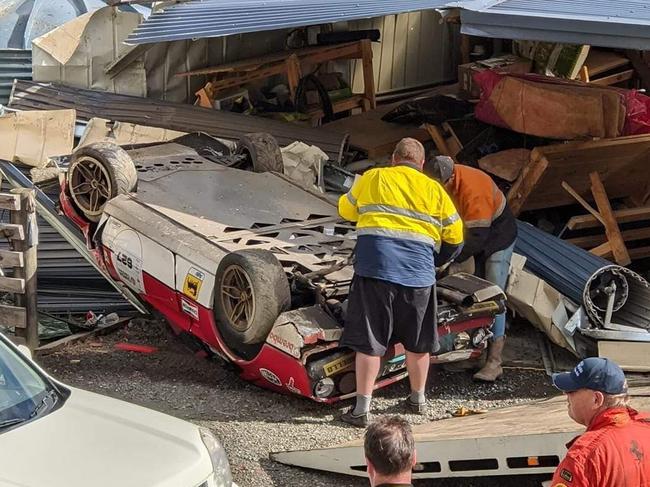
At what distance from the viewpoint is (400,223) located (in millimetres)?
6812

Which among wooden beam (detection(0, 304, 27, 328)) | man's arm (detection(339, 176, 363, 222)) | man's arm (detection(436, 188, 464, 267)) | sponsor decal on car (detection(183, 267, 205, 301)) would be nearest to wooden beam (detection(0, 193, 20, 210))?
wooden beam (detection(0, 304, 27, 328))

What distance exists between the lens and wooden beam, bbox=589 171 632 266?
32.2ft

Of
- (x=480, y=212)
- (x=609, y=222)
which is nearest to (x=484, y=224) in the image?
(x=480, y=212)

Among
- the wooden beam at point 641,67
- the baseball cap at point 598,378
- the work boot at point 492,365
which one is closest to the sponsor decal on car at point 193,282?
the work boot at point 492,365

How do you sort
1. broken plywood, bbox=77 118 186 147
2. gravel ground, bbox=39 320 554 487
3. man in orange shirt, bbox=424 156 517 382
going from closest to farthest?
gravel ground, bbox=39 320 554 487 → man in orange shirt, bbox=424 156 517 382 → broken plywood, bbox=77 118 186 147

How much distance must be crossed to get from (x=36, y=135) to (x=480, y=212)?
5452mm

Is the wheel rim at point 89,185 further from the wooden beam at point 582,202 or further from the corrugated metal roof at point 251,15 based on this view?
the wooden beam at point 582,202

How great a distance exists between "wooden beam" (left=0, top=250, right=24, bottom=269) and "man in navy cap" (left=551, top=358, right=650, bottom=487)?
524cm

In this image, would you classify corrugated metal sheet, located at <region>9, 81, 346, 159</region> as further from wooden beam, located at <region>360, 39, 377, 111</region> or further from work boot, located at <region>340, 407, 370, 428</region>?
work boot, located at <region>340, 407, 370, 428</region>

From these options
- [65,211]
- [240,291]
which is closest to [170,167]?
[65,211]

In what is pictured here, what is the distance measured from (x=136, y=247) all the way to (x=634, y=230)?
5.01 meters

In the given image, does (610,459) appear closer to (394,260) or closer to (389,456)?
(389,456)

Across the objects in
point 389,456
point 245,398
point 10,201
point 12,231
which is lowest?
point 245,398

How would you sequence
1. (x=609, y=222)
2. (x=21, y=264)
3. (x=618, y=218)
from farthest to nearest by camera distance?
1. (x=618, y=218)
2. (x=609, y=222)
3. (x=21, y=264)
